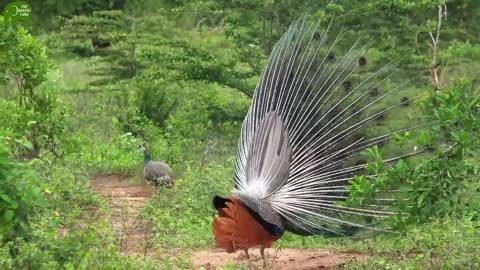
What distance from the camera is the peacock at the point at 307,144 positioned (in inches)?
261

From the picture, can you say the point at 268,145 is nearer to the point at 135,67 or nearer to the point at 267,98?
the point at 267,98

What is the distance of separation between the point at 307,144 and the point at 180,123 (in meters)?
5.24

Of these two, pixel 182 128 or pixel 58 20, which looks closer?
pixel 182 128

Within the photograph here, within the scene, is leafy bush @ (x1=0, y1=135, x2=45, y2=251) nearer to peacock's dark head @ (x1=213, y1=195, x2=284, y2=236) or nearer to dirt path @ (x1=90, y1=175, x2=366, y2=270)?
dirt path @ (x1=90, y1=175, x2=366, y2=270)

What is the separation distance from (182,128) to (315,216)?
5.53 metres

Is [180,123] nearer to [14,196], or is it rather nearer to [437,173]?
[437,173]

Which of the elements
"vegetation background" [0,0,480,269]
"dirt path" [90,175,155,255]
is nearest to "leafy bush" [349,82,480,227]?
"vegetation background" [0,0,480,269]

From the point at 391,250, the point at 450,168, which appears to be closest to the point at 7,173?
the point at 450,168

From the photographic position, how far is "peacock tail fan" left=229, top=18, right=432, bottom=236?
679cm

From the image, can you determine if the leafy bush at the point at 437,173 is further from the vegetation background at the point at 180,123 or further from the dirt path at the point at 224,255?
the dirt path at the point at 224,255

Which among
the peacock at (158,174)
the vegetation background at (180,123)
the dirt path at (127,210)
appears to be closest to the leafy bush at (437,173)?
the vegetation background at (180,123)

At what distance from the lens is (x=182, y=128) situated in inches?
479

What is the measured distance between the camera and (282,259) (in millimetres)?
7195

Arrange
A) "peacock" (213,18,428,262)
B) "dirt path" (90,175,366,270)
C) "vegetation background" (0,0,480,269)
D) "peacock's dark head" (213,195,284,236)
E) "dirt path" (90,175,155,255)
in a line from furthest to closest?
1. "dirt path" (90,175,155,255)
2. "dirt path" (90,175,366,270)
3. "peacock" (213,18,428,262)
4. "peacock's dark head" (213,195,284,236)
5. "vegetation background" (0,0,480,269)
